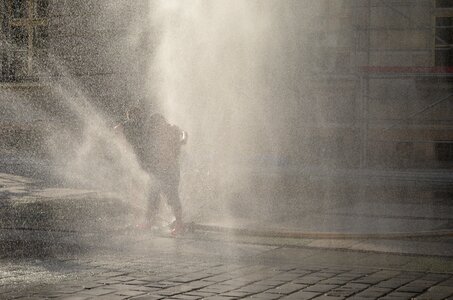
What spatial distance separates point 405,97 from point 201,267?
1531 centimetres

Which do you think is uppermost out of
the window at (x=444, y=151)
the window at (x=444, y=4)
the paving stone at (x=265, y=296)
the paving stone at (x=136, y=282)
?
the window at (x=444, y=4)

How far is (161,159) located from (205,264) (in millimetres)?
2785

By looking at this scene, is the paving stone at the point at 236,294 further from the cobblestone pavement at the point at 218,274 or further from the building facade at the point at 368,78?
the building facade at the point at 368,78

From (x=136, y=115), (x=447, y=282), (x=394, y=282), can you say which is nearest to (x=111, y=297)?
(x=394, y=282)

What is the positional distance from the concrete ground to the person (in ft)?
1.33

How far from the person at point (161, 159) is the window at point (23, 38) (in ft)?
54.1

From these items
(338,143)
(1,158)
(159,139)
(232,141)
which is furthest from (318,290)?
(1,158)

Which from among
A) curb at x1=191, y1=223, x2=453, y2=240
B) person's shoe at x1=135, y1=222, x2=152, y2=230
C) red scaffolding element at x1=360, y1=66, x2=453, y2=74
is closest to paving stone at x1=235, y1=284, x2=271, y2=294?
curb at x1=191, y1=223, x2=453, y2=240

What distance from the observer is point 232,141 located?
20906mm

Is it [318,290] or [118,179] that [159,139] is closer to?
[318,290]

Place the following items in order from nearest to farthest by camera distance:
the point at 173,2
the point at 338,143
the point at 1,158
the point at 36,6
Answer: the point at 173,2 → the point at 338,143 → the point at 1,158 → the point at 36,6

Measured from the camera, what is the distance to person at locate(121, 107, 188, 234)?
1088 centimetres

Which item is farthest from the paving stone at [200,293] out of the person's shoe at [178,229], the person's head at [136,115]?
the person's head at [136,115]

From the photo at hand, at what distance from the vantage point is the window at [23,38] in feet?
88.6
